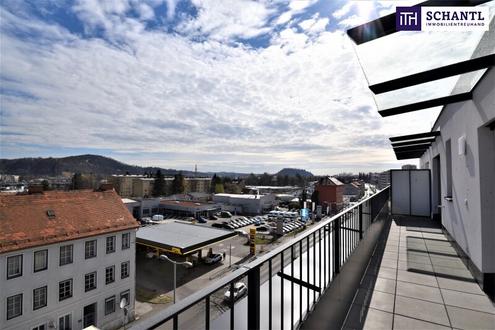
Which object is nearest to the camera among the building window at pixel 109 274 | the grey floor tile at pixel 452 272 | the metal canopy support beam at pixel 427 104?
the grey floor tile at pixel 452 272

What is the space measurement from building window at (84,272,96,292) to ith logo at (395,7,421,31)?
14.5 m

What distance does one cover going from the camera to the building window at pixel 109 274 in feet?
41.2

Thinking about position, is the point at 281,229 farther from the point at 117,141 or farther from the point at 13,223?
the point at 117,141

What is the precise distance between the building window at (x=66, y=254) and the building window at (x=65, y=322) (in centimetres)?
232

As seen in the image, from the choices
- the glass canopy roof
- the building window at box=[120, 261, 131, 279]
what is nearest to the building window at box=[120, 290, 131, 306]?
the building window at box=[120, 261, 131, 279]

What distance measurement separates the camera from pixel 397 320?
240 centimetres

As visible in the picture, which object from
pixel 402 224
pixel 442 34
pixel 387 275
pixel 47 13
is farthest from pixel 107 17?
pixel 402 224

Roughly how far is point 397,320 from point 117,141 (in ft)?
165

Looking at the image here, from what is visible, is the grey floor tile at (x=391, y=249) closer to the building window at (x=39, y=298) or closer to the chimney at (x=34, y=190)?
the building window at (x=39, y=298)

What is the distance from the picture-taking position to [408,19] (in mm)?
2303

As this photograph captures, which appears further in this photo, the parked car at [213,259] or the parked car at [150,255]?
the parked car at [150,255]

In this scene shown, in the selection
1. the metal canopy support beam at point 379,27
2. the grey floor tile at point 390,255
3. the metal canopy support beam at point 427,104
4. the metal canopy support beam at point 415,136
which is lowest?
the grey floor tile at point 390,255

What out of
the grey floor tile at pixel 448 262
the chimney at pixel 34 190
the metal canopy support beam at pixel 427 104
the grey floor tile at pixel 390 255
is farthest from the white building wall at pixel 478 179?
the chimney at pixel 34 190

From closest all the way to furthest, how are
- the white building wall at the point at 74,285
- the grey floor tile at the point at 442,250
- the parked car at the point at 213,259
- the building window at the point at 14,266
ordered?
the grey floor tile at the point at 442,250
the building window at the point at 14,266
the white building wall at the point at 74,285
the parked car at the point at 213,259
